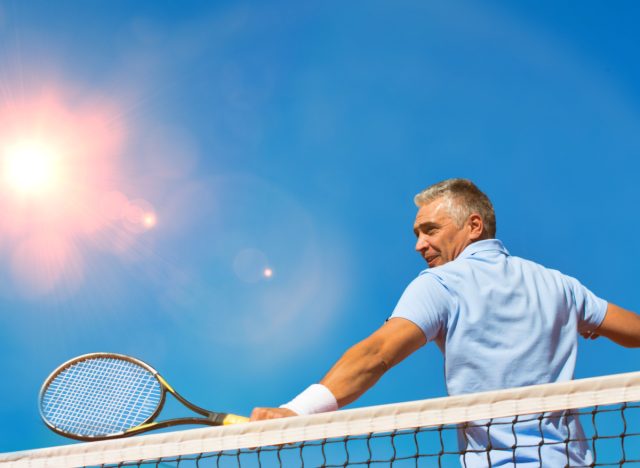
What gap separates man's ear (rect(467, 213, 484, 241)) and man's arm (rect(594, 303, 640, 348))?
655 mm

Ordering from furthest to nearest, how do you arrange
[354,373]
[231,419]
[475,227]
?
[231,419] → [475,227] → [354,373]

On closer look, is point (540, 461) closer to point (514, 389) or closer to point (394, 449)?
point (514, 389)

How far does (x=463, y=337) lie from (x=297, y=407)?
0.71 meters

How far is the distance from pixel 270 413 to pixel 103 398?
2966 millimetres

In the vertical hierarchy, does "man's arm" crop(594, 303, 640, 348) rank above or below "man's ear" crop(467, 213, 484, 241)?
below

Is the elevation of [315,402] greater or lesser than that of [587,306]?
lesser

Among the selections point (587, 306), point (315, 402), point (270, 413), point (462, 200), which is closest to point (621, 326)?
point (587, 306)

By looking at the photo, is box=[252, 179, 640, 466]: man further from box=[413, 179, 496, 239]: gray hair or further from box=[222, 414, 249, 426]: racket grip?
box=[222, 414, 249, 426]: racket grip

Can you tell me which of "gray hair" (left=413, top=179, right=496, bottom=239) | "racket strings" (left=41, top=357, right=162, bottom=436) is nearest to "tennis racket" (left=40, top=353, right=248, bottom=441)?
"racket strings" (left=41, top=357, right=162, bottom=436)

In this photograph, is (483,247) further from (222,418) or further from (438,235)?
(222,418)

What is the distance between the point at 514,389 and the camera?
269 centimetres

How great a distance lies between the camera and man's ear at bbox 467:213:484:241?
11.3ft

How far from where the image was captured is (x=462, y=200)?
138 inches

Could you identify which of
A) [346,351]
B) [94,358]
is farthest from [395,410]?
[94,358]
